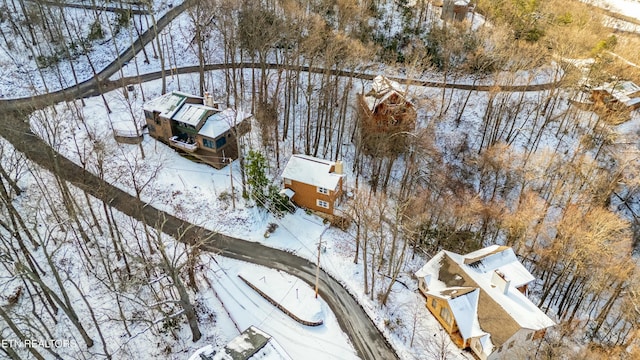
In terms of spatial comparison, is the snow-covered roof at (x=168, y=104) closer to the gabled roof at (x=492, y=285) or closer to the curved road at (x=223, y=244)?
the curved road at (x=223, y=244)

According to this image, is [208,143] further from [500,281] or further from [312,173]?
[500,281]

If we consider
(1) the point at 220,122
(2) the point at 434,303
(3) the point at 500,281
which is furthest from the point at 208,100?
(3) the point at 500,281

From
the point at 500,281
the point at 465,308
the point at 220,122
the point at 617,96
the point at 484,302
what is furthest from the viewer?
the point at 617,96

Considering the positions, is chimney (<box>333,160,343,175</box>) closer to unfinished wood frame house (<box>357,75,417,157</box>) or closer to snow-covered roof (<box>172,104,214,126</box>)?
unfinished wood frame house (<box>357,75,417,157</box>)

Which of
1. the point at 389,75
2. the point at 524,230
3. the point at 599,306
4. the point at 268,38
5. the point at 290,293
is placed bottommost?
the point at 599,306

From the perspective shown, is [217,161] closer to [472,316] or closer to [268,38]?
[268,38]

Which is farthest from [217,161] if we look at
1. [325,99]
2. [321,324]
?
[321,324]
